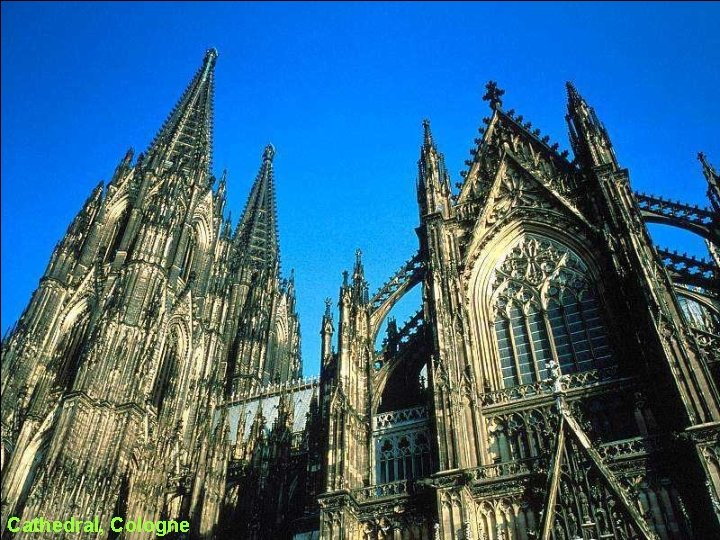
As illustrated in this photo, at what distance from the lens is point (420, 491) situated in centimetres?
1764

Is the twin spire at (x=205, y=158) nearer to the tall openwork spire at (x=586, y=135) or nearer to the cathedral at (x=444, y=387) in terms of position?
the cathedral at (x=444, y=387)

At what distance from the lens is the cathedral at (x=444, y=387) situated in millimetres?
16281

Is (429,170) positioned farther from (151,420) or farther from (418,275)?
(151,420)

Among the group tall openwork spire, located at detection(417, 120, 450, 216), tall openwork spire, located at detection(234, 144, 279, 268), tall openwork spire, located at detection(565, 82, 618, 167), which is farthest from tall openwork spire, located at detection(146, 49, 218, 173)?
tall openwork spire, located at detection(565, 82, 618, 167)

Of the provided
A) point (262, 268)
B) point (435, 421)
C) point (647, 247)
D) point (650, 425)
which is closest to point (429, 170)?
point (647, 247)

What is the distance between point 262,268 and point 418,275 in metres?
32.0

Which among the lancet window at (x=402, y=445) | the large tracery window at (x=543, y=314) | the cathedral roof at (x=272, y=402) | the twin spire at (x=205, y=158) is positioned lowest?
the lancet window at (x=402, y=445)

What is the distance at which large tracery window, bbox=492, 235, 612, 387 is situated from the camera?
20297 millimetres

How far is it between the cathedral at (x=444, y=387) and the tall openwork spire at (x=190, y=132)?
9.86 meters

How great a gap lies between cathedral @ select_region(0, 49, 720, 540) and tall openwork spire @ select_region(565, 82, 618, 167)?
0.11 m

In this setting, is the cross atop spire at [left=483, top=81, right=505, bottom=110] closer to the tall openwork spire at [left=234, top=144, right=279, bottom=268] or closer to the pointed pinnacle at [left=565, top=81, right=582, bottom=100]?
the pointed pinnacle at [left=565, top=81, right=582, bottom=100]

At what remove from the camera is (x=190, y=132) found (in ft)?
→ 174

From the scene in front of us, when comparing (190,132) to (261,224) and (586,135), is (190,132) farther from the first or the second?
(586,135)

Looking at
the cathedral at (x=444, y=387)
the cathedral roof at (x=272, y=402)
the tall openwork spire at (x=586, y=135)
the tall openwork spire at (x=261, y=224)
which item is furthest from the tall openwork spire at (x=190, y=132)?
the tall openwork spire at (x=586, y=135)
